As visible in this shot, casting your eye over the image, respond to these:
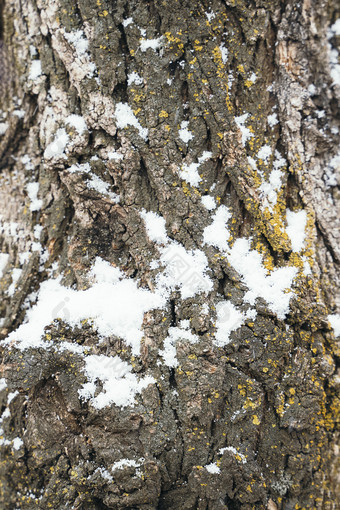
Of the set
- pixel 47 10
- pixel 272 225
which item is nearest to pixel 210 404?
pixel 272 225

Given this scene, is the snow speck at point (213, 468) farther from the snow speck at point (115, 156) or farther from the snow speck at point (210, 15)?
the snow speck at point (210, 15)

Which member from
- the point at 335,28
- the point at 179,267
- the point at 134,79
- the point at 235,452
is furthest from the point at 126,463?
the point at 335,28

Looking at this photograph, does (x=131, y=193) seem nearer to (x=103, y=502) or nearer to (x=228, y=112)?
(x=228, y=112)

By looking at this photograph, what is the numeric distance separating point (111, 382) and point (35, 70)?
147cm

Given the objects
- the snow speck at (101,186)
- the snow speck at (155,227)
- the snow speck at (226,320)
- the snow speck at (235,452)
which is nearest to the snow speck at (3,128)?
the snow speck at (101,186)

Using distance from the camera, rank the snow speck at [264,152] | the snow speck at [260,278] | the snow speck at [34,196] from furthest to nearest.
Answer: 1. the snow speck at [34,196]
2. the snow speck at [264,152]
3. the snow speck at [260,278]

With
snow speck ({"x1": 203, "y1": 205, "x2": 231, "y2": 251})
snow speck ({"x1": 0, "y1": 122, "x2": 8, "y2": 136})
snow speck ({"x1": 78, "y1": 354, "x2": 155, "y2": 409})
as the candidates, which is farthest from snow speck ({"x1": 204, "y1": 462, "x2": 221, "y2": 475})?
snow speck ({"x1": 0, "y1": 122, "x2": 8, "y2": 136})

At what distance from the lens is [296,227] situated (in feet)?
5.01

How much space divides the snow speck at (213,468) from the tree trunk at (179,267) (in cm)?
1

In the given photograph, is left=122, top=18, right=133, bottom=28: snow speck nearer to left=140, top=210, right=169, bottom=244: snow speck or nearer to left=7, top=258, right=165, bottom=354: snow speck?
left=140, top=210, right=169, bottom=244: snow speck

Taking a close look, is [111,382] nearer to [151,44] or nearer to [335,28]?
[151,44]

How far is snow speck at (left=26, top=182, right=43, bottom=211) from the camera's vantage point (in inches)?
64.8

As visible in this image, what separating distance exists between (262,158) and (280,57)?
0.48 m

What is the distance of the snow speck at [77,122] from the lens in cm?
147
